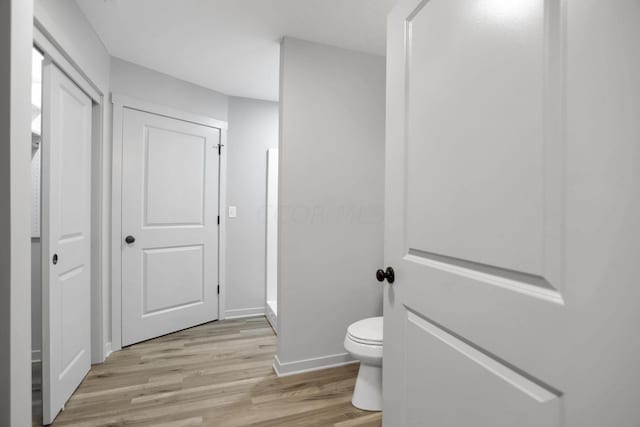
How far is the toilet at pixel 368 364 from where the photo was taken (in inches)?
69.6

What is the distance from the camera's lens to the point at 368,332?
73.1 inches

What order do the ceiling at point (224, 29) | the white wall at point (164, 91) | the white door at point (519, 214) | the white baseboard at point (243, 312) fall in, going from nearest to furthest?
1. the white door at point (519, 214)
2. the ceiling at point (224, 29)
3. the white wall at point (164, 91)
4. the white baseboard at point (243, 312)

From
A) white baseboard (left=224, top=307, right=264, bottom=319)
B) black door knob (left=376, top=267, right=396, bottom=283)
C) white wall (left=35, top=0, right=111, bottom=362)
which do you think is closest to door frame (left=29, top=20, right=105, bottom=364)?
white wall (left=35, top=0, right=111, bottom=362)

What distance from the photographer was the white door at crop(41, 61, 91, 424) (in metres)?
1.66

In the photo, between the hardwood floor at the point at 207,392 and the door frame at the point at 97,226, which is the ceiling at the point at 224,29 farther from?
the hardwood floor at the point at 207,392

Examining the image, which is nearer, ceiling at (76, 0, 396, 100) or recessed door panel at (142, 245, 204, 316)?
ceiling at (76, 0, 396, 100)

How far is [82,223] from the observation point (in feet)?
6.91

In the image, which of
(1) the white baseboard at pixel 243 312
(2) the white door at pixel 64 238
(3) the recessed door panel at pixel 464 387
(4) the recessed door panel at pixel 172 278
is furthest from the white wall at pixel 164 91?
(3) the recessed door panel at pixel 464 387

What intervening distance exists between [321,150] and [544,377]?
1.87 m

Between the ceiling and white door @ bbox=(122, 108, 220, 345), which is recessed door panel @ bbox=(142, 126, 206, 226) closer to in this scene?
white door @ bbox=(122, 108, 220, 345)

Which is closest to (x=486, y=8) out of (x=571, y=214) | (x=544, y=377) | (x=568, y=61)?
(x=568, y=61)

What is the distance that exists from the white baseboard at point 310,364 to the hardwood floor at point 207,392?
42 millimetres

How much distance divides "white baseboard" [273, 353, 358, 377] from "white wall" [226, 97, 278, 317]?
1.18 m

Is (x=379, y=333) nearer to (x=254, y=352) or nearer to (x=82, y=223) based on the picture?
(x=254, y=352)
